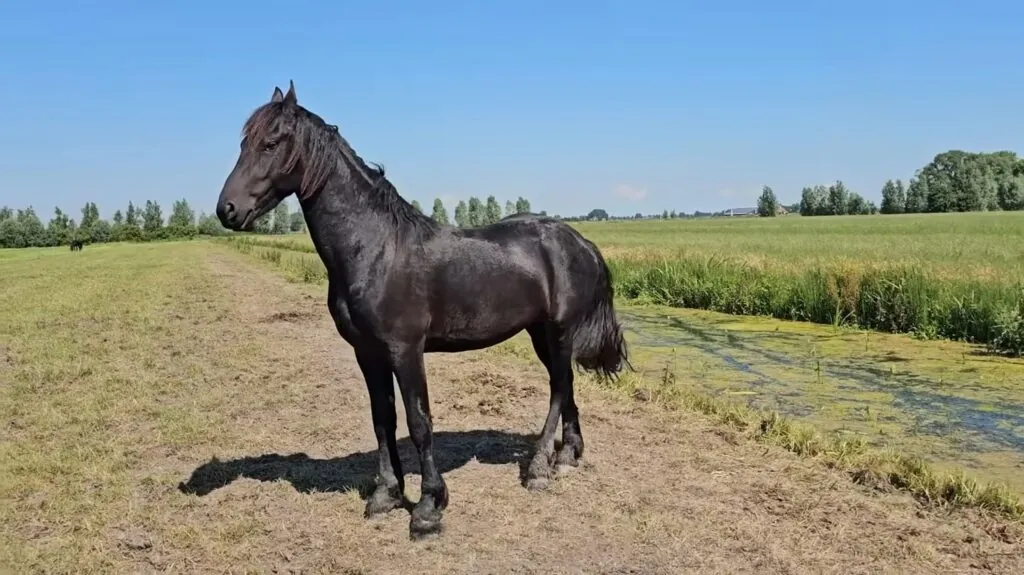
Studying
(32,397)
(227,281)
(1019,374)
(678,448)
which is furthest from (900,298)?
(227,281)

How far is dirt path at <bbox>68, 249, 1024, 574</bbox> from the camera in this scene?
13.8 feet

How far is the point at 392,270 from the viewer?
4.54 metres

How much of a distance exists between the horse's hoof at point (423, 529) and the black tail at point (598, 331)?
1.69 m

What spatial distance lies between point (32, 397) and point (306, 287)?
1358 cm

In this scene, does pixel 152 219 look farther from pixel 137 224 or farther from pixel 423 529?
pixel 423 529

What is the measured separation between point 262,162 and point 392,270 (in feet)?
3.15

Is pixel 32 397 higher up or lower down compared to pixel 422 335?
lower down

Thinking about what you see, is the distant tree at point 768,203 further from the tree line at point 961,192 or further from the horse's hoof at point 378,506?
the horse's hoof at point 378,506

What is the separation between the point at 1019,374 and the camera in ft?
31.4

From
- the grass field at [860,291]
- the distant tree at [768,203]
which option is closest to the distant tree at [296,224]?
the distant tree at [768,203]

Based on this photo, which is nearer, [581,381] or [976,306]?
[581,381]

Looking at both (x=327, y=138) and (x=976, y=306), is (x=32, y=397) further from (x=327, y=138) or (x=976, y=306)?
(x=976, y=306)

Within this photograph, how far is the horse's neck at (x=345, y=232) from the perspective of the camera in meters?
4.51

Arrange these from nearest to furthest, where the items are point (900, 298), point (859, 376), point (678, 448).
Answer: point (678, 448) < point (859, 376) < point (900, 298)
